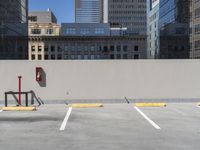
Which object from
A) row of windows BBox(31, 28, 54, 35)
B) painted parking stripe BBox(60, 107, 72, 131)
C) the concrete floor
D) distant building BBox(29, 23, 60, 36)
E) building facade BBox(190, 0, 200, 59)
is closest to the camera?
the concrete floor

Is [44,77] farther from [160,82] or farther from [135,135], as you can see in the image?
[135,135]

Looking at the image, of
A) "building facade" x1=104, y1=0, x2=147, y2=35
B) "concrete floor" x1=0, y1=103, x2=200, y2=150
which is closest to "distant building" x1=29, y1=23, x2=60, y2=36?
"building facade" x1=104, y1=0, x2=147, y2=35

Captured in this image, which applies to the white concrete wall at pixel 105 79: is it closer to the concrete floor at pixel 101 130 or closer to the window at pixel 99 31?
the concrete floor at pixel 101 130

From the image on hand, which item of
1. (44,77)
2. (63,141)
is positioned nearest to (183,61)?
(44,77)

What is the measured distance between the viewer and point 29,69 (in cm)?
2073

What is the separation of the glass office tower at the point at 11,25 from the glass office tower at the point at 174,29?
40363mm

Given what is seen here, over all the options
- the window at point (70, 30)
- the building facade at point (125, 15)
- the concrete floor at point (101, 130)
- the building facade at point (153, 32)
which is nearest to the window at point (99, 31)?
the window at point (70, 30)

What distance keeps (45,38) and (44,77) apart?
138 meters

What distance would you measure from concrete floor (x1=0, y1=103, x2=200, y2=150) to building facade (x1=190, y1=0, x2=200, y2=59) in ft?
271

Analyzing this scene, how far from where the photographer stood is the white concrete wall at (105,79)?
20.7m

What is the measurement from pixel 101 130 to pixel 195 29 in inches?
3634

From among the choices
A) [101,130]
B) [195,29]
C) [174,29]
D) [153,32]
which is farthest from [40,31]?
[101,130]

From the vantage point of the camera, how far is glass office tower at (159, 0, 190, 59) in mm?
112088

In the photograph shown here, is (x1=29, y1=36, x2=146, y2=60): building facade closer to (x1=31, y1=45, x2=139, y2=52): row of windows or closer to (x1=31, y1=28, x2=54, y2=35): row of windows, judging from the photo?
(x1=31, y1=45, x2=139, y2=52): row of windows
